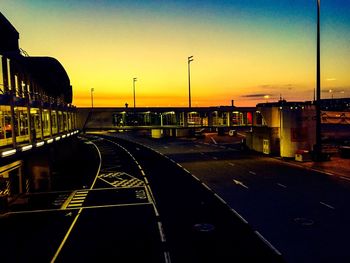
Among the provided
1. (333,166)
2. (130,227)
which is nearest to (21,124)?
(130,227)

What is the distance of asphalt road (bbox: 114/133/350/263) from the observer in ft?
45.5

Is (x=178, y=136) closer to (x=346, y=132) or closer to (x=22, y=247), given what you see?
(x=346, y=132)

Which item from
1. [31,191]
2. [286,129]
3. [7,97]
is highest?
[7,97]

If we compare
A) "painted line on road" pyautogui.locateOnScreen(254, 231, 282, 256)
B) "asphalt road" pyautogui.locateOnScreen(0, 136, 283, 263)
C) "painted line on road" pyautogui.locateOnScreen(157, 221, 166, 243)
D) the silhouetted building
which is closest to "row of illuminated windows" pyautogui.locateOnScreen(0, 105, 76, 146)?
the silhouetted building

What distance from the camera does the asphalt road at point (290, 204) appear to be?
13859 millimetres

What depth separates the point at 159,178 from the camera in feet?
99.8

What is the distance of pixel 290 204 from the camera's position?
2025 cm

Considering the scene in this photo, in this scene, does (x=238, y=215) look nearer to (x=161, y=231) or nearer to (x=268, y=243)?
(x=268, y=243)

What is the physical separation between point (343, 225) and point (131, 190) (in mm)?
16663

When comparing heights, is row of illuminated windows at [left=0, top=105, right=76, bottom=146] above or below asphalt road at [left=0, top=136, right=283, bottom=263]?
above

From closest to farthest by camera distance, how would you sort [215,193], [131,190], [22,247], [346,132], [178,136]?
1. [22,247]
2. [215,193]
3. [131,190]
4. [346,132]
5. [178,136]

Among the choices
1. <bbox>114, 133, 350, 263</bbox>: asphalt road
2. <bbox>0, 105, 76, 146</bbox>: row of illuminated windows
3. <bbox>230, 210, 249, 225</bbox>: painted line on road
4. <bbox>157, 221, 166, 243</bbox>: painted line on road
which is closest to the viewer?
<bbox>114, 133, 350, 263</bbox>: asphalt road

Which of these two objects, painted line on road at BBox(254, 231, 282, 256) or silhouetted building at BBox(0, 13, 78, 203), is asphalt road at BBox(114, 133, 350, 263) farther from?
silhouetted building at BBox(0, 13, 78, 203)

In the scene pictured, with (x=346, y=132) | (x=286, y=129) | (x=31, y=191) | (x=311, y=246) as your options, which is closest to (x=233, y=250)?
(x=311, y=246)
